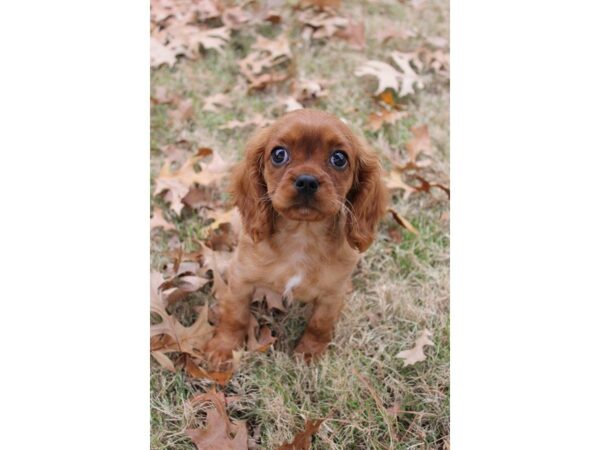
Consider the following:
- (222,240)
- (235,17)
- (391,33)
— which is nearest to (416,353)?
(222,240)

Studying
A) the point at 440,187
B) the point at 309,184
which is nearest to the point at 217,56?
the point at 440,187

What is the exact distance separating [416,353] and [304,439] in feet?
2.29

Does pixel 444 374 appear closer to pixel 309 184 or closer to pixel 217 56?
pixel 309 184

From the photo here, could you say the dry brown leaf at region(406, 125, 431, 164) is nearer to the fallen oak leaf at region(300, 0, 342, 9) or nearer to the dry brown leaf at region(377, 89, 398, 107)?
the dry brown leaf at region(377, 89, 398, 107)

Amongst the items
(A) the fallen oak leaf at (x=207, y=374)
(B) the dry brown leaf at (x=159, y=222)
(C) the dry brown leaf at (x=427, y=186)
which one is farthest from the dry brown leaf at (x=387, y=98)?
(A) the fallen oak leaf at (x=207, y=374)

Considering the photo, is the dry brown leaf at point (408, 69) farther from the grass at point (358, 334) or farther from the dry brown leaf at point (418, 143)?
the dry brown leaf at point (418, 143)

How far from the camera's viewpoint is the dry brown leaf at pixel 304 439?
2.46 meters

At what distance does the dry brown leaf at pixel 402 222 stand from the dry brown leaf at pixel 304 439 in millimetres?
1454

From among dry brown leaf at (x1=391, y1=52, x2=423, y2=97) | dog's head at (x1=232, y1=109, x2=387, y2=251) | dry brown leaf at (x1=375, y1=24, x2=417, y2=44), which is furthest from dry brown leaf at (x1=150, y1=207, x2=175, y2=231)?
dry brown leaf at (x1=375, y1=24, x2=417, y2=44)

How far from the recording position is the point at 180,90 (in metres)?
4.44

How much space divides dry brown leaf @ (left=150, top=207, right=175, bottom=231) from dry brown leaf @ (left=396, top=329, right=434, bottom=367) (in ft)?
5.00

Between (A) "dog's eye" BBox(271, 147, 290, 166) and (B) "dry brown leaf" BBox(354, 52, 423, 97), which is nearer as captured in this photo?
(A) "dog's eye" BBox(271, 147, 290, 166)

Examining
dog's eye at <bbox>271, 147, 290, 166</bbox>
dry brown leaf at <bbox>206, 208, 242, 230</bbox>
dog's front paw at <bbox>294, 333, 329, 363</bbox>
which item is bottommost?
dog's front paw at <bbox>294, 333, 329, 363</bbox>

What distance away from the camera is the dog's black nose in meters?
2.32
